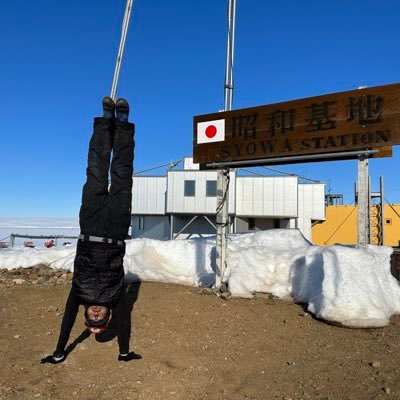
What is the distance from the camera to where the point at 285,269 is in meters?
7.05

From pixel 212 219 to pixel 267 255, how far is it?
25.0 metres

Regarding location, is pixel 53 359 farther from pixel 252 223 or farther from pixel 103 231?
pixel 252 223

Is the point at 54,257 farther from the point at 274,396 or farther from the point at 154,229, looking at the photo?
the point at 154,229

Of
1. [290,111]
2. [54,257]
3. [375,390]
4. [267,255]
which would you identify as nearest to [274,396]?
[375,390]

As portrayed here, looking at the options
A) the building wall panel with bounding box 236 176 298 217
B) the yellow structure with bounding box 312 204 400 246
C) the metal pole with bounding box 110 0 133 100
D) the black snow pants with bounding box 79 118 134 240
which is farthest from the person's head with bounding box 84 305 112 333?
the yellow structure with bounding box 312 204 400 246

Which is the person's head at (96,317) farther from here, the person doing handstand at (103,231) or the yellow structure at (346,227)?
the yellow structure at (346,227)

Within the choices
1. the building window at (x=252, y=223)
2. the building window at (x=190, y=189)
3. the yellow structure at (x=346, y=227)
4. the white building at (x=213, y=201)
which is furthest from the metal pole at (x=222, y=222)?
the yellow structure at (x=346, y=227)

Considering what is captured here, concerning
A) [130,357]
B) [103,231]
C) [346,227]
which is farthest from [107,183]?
[346,227]

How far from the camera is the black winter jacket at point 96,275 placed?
3.89 meters

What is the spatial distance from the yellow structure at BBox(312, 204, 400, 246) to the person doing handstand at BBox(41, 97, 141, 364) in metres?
37.3

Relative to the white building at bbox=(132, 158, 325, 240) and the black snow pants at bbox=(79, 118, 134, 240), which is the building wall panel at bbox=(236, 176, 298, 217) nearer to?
the white building at bbox=(132, 158, 325, 240)

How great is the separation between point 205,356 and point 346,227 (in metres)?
38.2

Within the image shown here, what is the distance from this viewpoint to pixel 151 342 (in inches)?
186

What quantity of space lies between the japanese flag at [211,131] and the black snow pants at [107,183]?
3.60 meters
